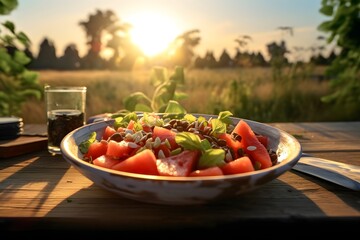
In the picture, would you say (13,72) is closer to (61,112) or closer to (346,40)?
(61,112)

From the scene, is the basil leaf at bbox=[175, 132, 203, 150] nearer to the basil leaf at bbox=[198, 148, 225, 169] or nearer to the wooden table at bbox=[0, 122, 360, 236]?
the basil leaf at bbox=[198, 148, 225, 169]

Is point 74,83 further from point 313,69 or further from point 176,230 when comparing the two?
point 176,230

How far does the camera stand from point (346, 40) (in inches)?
163

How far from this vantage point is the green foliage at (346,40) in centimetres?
392

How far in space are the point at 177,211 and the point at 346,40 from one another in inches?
153

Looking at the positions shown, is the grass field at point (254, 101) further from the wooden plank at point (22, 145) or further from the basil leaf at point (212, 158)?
the basil leaf at point (212, 158)

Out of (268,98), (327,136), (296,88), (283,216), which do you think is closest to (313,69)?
(296,88)

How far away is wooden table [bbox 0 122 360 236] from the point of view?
2.68 ft

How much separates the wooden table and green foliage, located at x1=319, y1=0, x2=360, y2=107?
3244 millimetres

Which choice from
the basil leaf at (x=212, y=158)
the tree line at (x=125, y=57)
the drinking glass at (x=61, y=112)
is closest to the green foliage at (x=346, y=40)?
the tree line at (x=125, y=57)

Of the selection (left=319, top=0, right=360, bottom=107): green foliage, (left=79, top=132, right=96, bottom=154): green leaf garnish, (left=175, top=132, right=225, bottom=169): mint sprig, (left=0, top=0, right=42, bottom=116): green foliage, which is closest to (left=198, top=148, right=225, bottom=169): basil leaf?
(left=175, top=132, right=225, bottom=169): mint sprig

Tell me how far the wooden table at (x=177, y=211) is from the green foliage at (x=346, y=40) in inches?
128

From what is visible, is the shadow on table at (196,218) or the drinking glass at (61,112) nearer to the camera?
the shadow on table at (196,218)

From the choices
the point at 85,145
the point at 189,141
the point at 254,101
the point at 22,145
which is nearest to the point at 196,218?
the point at 189,141
